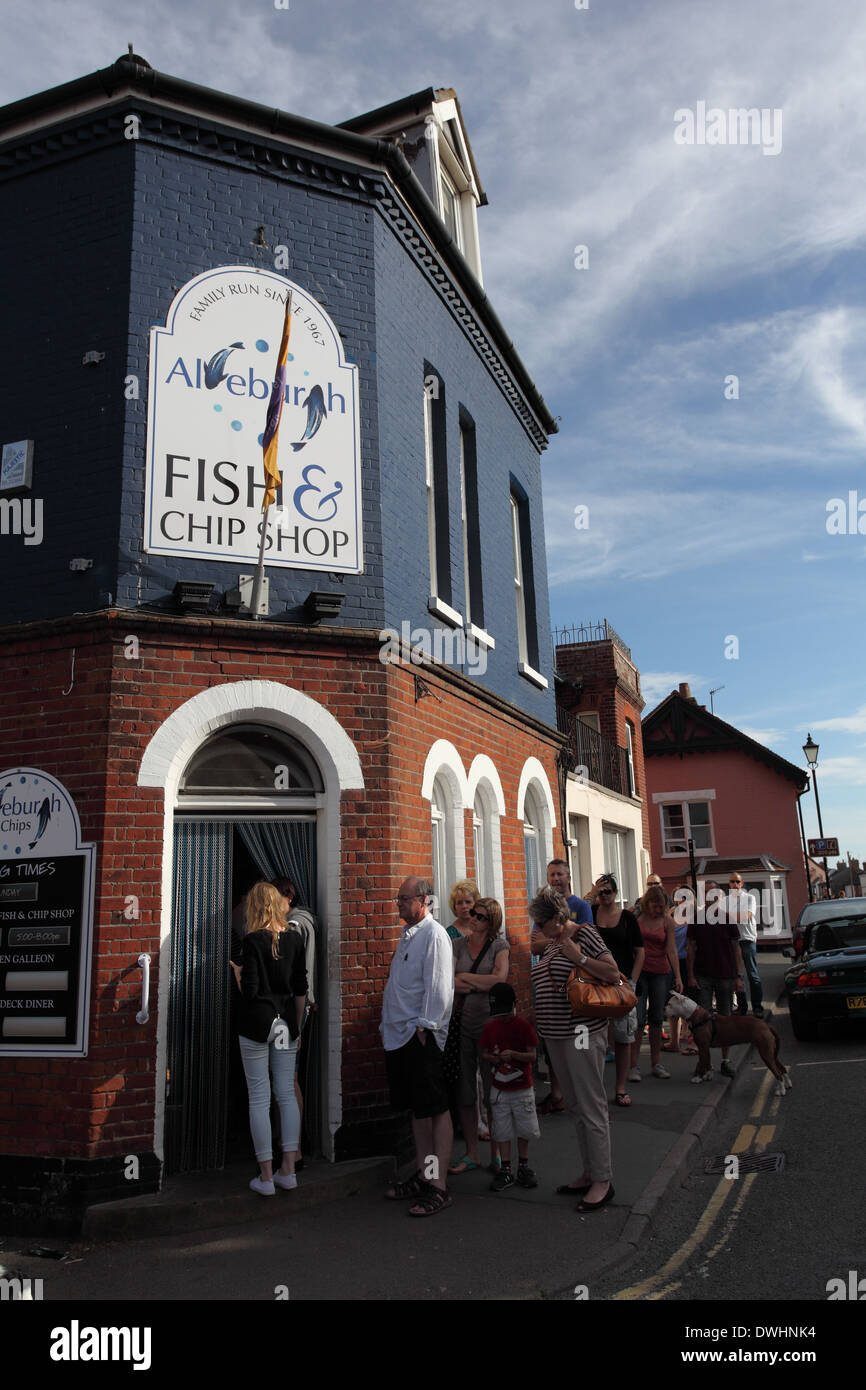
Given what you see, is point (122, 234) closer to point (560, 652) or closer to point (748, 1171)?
point (748, 1171)

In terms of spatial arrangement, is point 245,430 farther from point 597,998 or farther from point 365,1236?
point 365,1236

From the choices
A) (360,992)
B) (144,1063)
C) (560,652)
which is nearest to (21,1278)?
(144,1063)

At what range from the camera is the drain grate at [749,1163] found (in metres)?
6.45

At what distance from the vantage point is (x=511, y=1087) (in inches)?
240

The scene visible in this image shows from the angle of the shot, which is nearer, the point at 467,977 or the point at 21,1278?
the point at 21,1278

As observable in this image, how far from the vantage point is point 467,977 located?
21.9ft

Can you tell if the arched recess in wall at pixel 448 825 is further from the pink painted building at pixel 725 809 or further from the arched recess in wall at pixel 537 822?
the pink painted building at pixel 725 809

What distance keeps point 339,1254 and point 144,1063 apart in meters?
1.82

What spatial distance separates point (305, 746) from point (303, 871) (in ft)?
3.05

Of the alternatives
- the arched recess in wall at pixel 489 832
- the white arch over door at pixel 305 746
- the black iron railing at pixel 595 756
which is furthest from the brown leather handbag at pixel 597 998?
the black iron railing at pixel 595 756

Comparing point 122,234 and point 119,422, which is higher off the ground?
point 122,234

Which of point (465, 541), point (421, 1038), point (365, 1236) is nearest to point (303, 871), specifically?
point (421, 1038)

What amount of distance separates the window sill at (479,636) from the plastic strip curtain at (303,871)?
3228 millimetres
